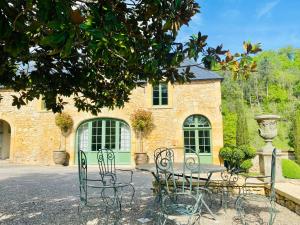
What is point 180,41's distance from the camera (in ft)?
8.38

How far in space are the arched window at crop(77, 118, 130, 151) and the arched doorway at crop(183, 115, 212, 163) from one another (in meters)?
3.03

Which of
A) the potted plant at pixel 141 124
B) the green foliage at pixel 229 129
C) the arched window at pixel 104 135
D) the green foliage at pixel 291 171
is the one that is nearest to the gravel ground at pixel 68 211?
the green foliage at pixel 291 171

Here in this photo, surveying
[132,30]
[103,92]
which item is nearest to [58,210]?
[103,92]

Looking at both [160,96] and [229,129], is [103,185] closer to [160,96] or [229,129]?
[160,96]

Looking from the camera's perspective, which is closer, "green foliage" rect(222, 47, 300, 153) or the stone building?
the stone building

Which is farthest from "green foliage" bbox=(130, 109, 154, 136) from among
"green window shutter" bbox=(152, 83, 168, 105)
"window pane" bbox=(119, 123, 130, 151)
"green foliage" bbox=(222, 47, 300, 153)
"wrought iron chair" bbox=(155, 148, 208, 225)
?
"green foliage" bbox=(222, 47, 300, 153)

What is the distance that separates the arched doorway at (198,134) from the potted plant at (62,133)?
587cm

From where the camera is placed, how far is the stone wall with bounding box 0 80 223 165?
41.9ft

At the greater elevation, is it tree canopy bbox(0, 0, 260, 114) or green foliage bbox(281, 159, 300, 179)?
tree canopy bbox(0, 0, 260, 114)

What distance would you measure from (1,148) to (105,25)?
1691cm

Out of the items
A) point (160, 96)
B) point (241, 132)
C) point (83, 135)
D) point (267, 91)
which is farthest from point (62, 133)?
point (267, 91)

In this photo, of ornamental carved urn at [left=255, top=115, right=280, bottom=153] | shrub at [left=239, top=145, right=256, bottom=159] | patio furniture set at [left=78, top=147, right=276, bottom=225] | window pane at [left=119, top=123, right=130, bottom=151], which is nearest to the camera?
patio furniture set at [left=78, top=147, right=276, bottom=225]

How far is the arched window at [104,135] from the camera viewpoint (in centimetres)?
1333

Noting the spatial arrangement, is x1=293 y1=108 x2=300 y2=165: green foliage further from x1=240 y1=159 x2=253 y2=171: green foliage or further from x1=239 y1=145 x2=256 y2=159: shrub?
x1=240 y1=159 x2=253 y2=171: green foliage
